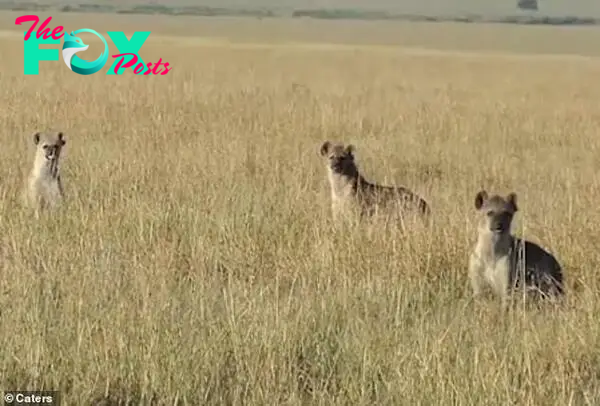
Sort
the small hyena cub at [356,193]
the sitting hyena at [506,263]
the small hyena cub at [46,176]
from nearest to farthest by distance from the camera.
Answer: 1. the sitting hyena at [506,263]
2. the small hyena cub at [356,193]
3. the small hyena cub at [46,176]

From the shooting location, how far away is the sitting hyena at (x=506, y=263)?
6523 mm

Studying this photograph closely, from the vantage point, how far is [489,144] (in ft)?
48.8

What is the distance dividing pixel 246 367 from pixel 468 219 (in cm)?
359

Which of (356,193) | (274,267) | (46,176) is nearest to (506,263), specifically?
(274,267)

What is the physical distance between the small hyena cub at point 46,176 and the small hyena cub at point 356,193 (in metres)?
2.51

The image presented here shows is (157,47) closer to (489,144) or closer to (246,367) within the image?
(489,144)

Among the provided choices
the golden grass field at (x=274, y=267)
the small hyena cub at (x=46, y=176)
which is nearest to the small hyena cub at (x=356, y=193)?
the golden grass field at (x=274, y=267)

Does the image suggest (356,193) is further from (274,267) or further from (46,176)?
(46,176)

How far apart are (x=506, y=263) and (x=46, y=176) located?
4717mm

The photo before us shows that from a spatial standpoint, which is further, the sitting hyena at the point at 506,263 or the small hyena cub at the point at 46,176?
the small hyena cub at the point at 46,176

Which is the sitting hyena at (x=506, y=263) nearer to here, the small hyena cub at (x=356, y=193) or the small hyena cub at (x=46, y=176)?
the small hyena cub at (x=356, y=193)

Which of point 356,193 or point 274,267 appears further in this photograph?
point 356,193

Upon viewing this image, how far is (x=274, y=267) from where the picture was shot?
7.23 metres

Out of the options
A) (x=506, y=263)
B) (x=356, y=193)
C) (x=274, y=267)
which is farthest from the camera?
(x=356, y=193)
